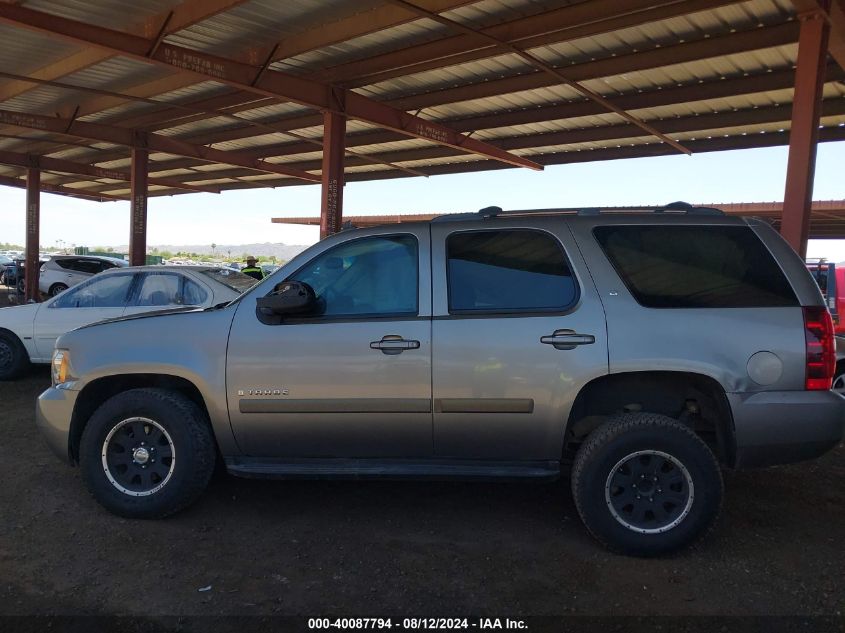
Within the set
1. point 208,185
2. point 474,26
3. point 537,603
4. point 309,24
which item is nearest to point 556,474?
point 537,603

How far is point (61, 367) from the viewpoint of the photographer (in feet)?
14.0

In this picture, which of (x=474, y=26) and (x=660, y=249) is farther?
(x=474, y=26)

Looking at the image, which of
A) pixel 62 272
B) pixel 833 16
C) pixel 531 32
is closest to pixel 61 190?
pixel 62 272

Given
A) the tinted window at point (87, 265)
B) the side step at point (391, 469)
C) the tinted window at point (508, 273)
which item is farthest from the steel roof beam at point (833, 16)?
the tinted window at point (87, 265)

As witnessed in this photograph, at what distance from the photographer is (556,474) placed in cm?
380

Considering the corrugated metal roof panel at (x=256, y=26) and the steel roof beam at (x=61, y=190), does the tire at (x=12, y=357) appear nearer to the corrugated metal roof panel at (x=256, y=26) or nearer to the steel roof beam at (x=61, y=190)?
the corrugated metal roof panel at (x=256, y=26)

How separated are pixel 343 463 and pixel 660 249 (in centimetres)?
231

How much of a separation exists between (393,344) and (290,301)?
668mm

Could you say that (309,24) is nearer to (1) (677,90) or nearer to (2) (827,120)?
(1) (677,90)

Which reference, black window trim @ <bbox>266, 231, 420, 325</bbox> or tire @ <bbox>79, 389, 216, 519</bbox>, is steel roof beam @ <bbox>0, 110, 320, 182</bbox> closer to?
tire @ <bbox>79, 389, 216, 519</bbox>

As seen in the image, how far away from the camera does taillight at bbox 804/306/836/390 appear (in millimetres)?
3551

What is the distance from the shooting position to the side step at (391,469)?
381cm

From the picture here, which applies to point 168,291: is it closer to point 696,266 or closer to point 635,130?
point 696,266

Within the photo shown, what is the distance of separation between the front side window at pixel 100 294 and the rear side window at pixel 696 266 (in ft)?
21.9
